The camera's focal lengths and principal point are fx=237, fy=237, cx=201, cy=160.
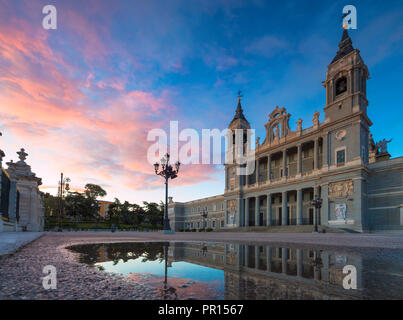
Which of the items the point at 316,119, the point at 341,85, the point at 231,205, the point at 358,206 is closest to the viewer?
the point at 358,206

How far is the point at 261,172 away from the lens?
45.7 metres

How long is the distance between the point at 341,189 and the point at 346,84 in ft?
47.6

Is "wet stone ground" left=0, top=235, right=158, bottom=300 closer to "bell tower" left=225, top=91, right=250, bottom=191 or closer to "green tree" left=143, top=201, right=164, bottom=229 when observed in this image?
"bell tower" left=225, top=91, right=250, bottom=191

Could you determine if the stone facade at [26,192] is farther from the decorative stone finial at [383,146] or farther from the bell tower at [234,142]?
the decorative stone finial at [383,146]

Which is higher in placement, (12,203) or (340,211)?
(12,203)

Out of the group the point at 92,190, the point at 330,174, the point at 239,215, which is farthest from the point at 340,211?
the point at 92,190

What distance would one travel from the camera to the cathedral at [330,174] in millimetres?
27531

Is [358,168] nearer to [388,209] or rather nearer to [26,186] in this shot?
[388,209]

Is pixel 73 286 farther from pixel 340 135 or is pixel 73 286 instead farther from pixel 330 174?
pixel 340 135

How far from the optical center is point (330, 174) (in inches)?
1209

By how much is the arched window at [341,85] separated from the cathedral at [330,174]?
12cm

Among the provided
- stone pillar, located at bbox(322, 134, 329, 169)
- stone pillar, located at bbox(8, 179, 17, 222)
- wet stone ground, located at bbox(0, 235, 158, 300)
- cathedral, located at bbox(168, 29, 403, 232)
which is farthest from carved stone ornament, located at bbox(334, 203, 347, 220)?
stone pillar, located at bbox(8, 179, 17, 222)

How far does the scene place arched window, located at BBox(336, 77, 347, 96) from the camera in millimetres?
32475
